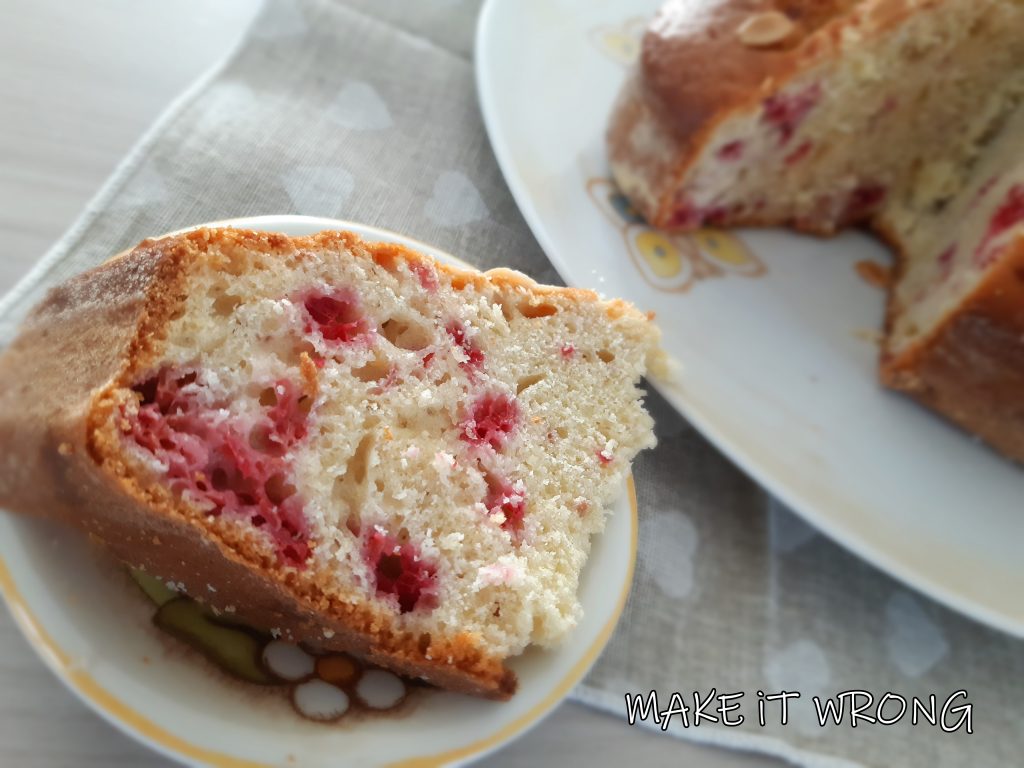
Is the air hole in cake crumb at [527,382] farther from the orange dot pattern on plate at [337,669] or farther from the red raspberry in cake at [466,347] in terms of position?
the orange dot pattern on plate at [337,669]

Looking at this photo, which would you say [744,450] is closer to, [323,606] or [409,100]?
[323,606]

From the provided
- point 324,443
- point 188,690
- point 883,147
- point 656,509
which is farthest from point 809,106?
point 188,690

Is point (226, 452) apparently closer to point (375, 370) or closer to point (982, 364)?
point (375, 370)

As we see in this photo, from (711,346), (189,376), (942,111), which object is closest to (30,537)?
(189,376)

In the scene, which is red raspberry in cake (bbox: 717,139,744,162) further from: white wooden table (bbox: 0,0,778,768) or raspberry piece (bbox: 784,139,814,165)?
white wooden table (bbox: 0,0,778,768)

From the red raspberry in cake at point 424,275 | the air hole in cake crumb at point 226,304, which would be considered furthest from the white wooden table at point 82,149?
the red raspberry in cake at point 424,275

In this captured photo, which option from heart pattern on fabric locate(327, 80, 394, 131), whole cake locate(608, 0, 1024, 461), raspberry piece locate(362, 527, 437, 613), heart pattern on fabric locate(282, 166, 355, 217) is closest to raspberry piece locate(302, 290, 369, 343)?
raspberry piece locate(362, 527, 437, 613)
